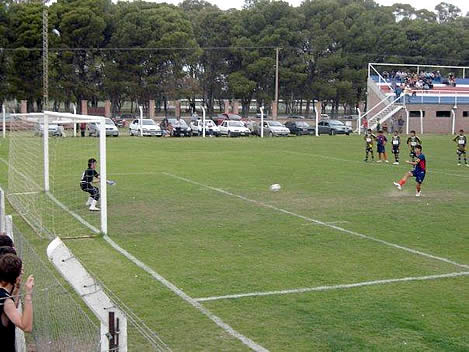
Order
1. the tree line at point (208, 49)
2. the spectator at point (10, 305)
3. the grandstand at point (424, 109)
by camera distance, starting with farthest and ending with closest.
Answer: the tree line at point (208, 49) < the grandstand at point (424, 109) < the spectator at point (10, 305)

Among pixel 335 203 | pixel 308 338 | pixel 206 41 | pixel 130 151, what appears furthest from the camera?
pixel 206 41

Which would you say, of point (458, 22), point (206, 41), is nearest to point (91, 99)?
point (206, 41)

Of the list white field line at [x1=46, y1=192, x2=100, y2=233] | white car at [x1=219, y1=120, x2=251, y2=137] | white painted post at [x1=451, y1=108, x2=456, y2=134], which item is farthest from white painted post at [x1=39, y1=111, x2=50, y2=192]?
white painted post at [x1=451, y1=108, x2=456, y2=134]

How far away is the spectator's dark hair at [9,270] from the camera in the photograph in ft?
16.8

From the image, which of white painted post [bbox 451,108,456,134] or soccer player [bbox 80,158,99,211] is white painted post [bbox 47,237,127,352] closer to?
soccer player [bbox 80,158,99,211]

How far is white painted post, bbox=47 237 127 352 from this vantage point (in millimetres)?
3963

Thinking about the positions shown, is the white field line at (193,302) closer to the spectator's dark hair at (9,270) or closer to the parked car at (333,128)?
the spectator's dark hair at (9,270)

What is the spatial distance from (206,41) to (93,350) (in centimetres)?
6963

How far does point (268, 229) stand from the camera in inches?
552

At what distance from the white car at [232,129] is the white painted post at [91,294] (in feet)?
148

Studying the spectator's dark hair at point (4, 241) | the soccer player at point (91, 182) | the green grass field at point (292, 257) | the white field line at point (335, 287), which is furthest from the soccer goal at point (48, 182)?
the spectator's dark hair at point (4, 241)

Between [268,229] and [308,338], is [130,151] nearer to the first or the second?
[268,229]

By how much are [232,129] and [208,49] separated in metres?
24.8

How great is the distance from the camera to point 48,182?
763 inches
